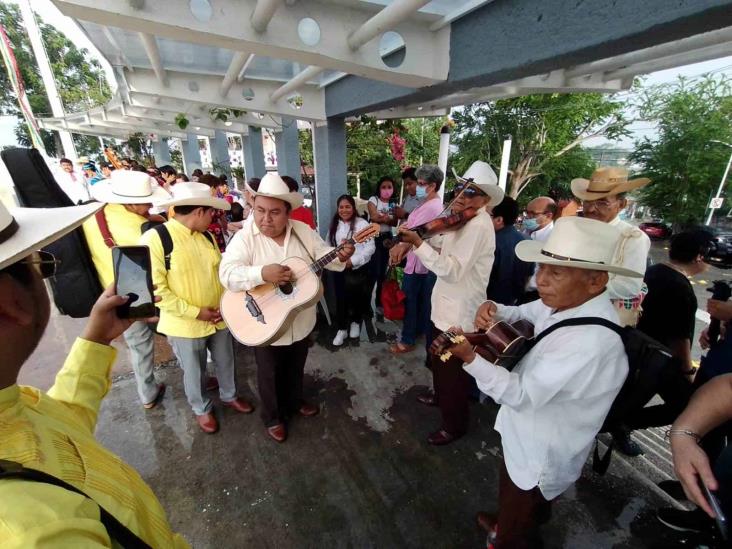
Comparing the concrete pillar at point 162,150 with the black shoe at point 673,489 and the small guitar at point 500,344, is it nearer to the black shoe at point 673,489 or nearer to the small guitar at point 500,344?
the small guitar at point 500,344

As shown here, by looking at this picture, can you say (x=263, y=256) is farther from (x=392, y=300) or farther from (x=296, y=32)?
(x=392, y=300)

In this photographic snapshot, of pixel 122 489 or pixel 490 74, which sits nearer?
pixel 122 489

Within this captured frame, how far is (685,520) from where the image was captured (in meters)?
1.98

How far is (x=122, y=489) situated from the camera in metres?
0.86

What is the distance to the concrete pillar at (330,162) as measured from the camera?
4637mm

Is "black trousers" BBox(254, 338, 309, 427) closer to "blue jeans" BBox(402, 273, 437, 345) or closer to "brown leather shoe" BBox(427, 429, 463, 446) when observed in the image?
"brown leather shoe" BBox(427, 429, 463, 446)

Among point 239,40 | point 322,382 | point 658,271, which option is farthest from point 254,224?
point 658,271

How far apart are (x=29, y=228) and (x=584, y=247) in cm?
187

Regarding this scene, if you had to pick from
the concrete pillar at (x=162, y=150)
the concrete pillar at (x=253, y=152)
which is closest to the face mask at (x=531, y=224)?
the concrete pillar at (x=253, y=152)

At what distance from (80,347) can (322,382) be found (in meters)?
2.55

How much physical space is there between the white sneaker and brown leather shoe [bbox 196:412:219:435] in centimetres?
164

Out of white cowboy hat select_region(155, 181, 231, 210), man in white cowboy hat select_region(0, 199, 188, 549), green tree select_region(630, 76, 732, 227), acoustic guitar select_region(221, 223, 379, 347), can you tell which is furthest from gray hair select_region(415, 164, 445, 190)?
green tree select_region(630, 76, 732, 227)

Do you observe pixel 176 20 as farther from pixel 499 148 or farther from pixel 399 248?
pixel 499 148

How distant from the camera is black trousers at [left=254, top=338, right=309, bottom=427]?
2.57 meters
